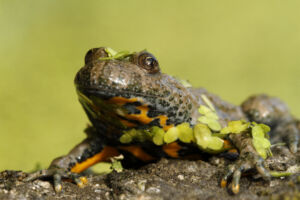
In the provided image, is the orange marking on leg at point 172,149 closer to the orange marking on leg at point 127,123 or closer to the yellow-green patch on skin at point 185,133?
the yellow-green patch on skin at point 185,133

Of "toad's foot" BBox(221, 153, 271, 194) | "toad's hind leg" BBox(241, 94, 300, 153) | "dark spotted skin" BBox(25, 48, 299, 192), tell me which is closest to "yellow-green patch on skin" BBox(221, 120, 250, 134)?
"dark spotted skin" BBox(25, 48, 299, 192)

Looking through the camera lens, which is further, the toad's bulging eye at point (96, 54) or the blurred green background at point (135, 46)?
the blurred green background at point (135, 46)

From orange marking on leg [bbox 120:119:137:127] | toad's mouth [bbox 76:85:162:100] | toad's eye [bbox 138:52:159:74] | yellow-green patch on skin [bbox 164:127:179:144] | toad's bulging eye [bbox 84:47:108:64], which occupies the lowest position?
yellow-green patch on skin [bbox 164:127:179:144]

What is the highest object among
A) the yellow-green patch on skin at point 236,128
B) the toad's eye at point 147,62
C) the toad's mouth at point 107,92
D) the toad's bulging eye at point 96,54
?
the toad's bulging eye at point 96,54

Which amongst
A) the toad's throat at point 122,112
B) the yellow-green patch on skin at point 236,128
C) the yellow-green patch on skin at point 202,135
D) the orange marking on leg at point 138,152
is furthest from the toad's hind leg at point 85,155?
the yellow-green patch on skin at point 236,128

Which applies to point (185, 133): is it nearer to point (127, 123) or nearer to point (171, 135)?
point (171, 135)

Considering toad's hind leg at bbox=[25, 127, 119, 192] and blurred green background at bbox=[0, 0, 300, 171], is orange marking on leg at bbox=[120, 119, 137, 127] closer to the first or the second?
toad's hind leg at bbox=[25, 127, 119, 192]
